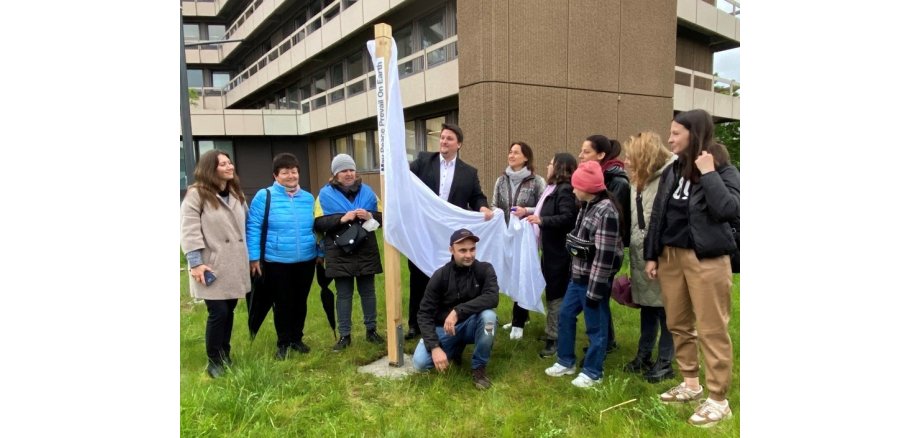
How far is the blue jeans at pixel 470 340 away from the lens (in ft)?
11.9

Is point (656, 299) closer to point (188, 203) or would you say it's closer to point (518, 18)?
point (188, 203)

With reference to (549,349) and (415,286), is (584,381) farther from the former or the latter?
(415,286)

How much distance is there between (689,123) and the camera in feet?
9.13

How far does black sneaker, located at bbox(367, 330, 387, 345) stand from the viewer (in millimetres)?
4566

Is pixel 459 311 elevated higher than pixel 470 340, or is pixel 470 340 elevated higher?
pixel 459 311

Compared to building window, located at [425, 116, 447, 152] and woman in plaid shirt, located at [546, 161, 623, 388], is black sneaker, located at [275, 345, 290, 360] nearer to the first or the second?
woman in plaid shirt, located at [546, 161, 623, 388]

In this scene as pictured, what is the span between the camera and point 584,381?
11.6 ft

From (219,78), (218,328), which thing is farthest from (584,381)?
(219,78)

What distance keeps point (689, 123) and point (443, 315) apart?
221 cm

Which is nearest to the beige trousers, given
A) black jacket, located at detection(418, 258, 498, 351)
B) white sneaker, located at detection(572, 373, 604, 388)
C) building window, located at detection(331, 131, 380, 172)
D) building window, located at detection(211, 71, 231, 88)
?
white sneaker, located at detection(572, 373, 604, 388)

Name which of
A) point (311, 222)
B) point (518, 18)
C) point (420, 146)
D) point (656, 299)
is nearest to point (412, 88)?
point (420, 146)

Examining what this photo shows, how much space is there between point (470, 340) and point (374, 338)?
126cm

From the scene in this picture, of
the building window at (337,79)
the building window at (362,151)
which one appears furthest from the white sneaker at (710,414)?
the building window at (337,79)

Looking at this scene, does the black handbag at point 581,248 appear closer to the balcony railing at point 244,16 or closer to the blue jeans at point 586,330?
the blue jeans at point 586,330
